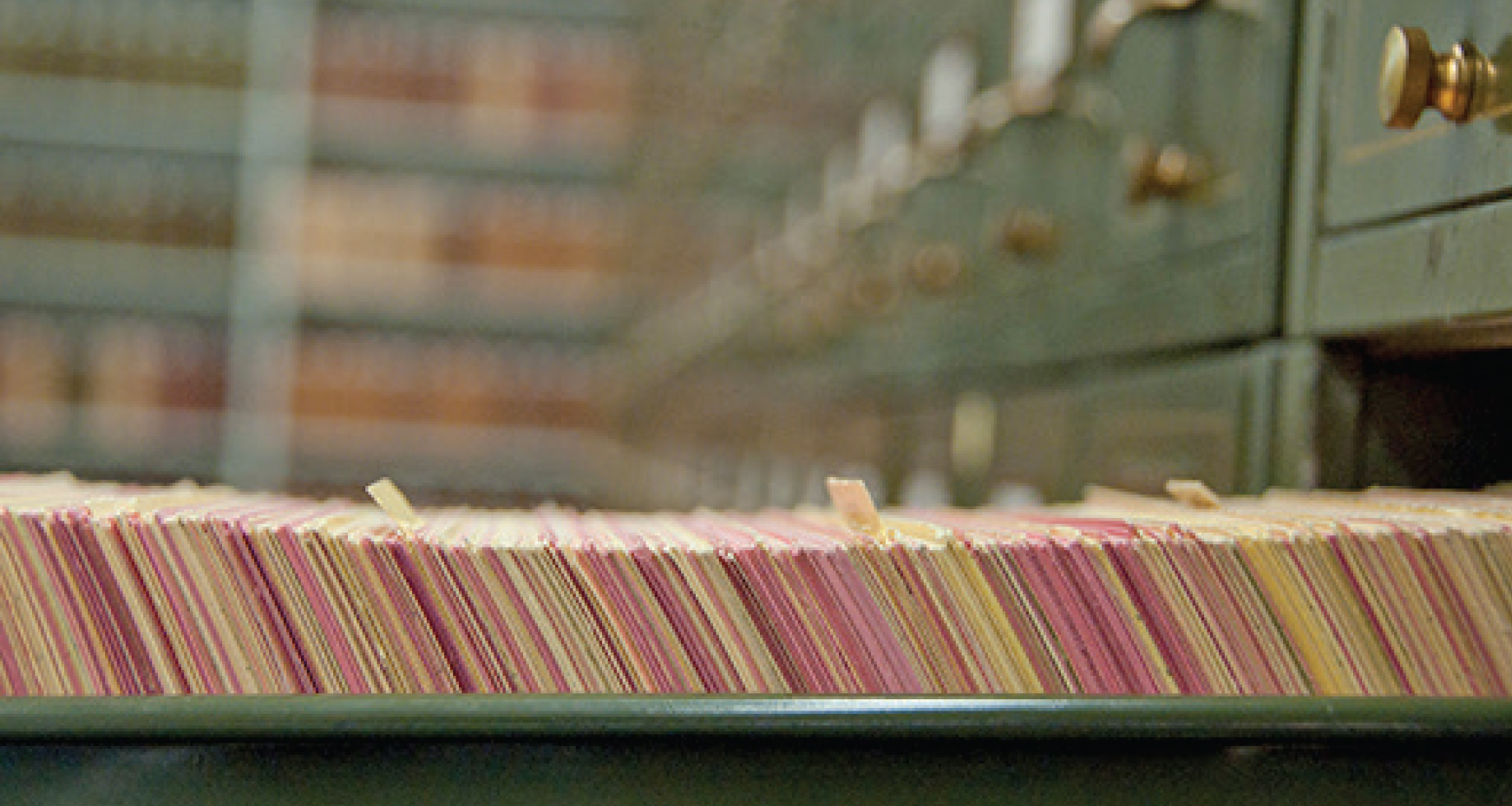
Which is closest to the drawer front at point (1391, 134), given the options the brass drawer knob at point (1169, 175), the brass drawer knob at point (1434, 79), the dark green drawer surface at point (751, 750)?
the brass drawer knob at point (1434, 79)

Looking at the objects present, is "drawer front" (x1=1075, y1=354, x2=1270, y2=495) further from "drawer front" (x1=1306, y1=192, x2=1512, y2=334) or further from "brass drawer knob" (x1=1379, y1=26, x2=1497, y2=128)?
"brass drawer knob" (x1=1379, y1=26, x2=1497, y2=128)

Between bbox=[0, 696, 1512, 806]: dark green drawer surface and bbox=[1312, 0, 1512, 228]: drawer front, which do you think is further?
bbox=[1312, 0, 1512, 228]: drawer front

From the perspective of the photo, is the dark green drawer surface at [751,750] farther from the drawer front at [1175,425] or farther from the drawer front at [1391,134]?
the drawer front at [1175,425]

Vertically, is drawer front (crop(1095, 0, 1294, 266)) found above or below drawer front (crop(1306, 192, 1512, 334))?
above

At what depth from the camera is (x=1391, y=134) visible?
30.5 inches

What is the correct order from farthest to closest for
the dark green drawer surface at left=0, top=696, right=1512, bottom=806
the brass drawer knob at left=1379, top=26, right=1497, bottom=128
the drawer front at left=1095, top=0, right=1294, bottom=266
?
the drawer front at left=1095, top=0, right=1294, bottom=266
the brass drawer knob at left=1379, top=26, right=1497, bottom=128
the dark green drawer surface at left=0, top=696, right=1512, bottom=806

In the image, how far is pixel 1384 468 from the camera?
0.86 meters

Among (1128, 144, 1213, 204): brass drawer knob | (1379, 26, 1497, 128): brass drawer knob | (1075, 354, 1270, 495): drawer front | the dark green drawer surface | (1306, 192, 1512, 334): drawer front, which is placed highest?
(1379, 26, 1497, 128): brass drawer knob

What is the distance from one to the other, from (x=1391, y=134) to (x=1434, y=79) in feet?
0.32

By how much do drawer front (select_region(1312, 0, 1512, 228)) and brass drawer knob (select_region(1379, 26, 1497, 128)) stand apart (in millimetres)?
11

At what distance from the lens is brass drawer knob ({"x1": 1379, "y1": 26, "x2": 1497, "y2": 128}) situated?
67cm

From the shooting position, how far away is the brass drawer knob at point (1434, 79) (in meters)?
0.67

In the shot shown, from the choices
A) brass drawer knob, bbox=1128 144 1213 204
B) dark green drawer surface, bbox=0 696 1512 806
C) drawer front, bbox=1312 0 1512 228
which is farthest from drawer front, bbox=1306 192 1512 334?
dark green drawer surface, bbox=0 696 1512 806

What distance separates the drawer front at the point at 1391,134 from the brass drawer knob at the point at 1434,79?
11mm
